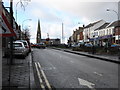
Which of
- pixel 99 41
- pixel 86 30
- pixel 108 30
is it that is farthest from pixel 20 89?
pixel 86 30

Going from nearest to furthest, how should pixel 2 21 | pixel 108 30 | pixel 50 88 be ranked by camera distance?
1. pixel 2 21
2. pixel 50 88
3. pixel 108 30

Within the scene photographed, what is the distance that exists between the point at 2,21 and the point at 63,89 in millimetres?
3010

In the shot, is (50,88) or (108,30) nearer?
(50,88)

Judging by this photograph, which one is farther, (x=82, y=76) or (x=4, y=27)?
(x=82, y=76)

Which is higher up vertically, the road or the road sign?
the road sign

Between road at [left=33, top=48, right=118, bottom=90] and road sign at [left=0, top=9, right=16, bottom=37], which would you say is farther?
road at [left=33, top=48, right=118, bottom=90]

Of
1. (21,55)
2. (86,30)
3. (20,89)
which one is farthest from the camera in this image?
(86,30)

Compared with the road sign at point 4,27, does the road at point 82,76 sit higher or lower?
lower

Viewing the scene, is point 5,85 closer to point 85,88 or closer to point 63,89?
point 63,89

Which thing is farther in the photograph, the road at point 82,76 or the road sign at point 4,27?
the road at point 82,76

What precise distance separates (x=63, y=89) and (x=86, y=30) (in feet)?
326

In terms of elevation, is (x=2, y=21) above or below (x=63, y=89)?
above

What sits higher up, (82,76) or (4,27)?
(4,27)

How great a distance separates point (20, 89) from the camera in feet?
23.6
